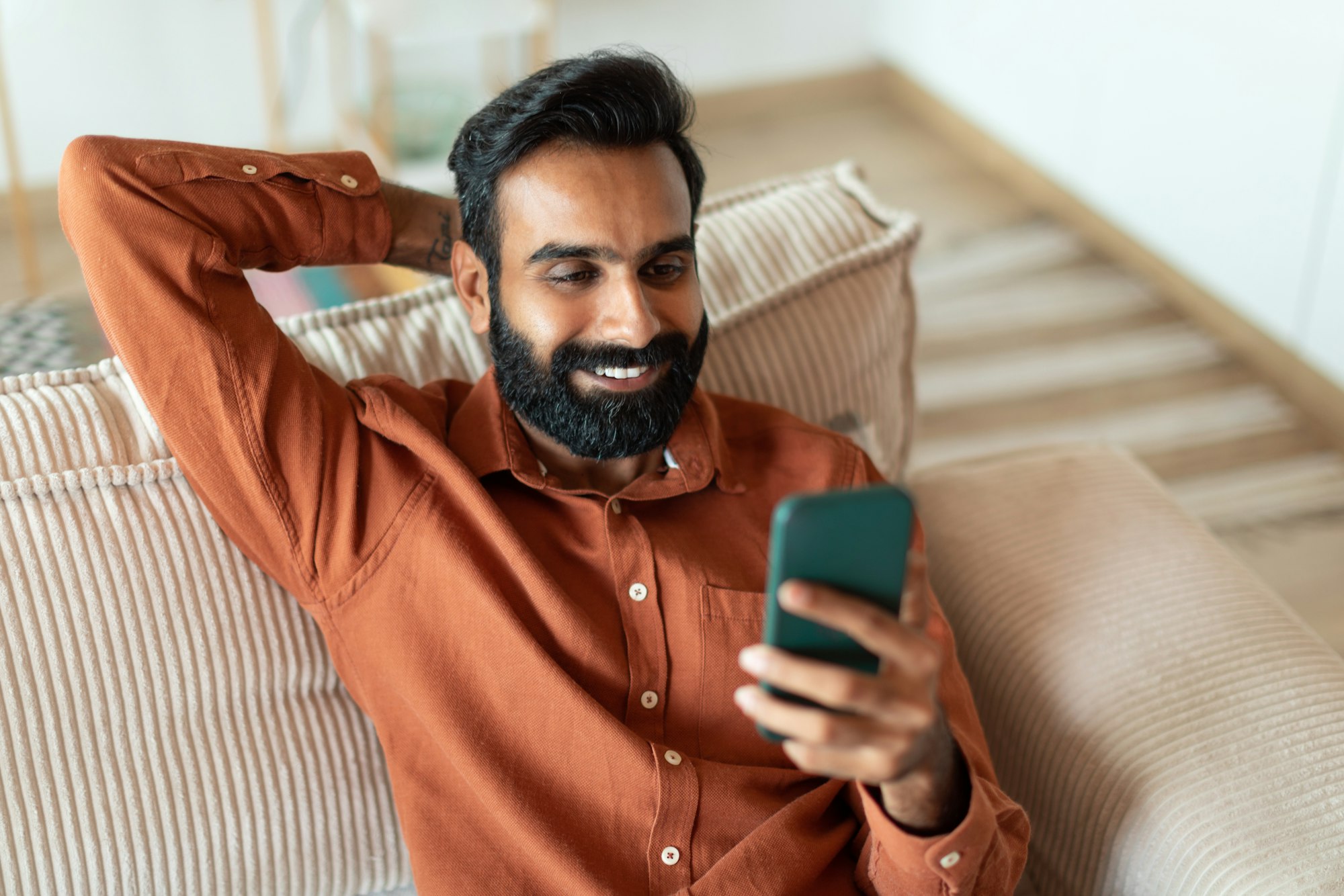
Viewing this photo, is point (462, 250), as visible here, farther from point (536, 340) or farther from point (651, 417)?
point (651, 417)

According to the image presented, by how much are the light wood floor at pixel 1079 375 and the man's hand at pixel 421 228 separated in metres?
1.09

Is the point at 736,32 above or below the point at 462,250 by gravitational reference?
below

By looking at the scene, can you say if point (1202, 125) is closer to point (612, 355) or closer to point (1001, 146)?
point (1001, 146)

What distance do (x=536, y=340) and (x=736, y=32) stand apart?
3060mm

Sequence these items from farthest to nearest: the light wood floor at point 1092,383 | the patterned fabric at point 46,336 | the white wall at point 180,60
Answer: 1. the white wall at point 180,60
2. the light wood floor at point 1092,383
3. the patterned fabric at point 46,336

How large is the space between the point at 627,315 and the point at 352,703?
51cm

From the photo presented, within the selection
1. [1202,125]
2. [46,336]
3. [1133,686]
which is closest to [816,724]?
[1133,686]

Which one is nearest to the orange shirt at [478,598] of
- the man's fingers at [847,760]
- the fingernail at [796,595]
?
the man's fingers at [847,760]

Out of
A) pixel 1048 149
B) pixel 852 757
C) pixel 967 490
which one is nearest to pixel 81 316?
pixel 967 490

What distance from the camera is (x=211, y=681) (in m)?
1.26

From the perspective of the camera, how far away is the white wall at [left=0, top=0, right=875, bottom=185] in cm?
329

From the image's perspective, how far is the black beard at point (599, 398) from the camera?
A: 1283 mm

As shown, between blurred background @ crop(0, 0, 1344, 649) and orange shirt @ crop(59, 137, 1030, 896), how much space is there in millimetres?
1001

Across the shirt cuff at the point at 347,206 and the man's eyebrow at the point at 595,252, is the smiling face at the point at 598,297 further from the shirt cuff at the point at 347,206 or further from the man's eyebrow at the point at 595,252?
the shirt cuff at the point at 347,206
